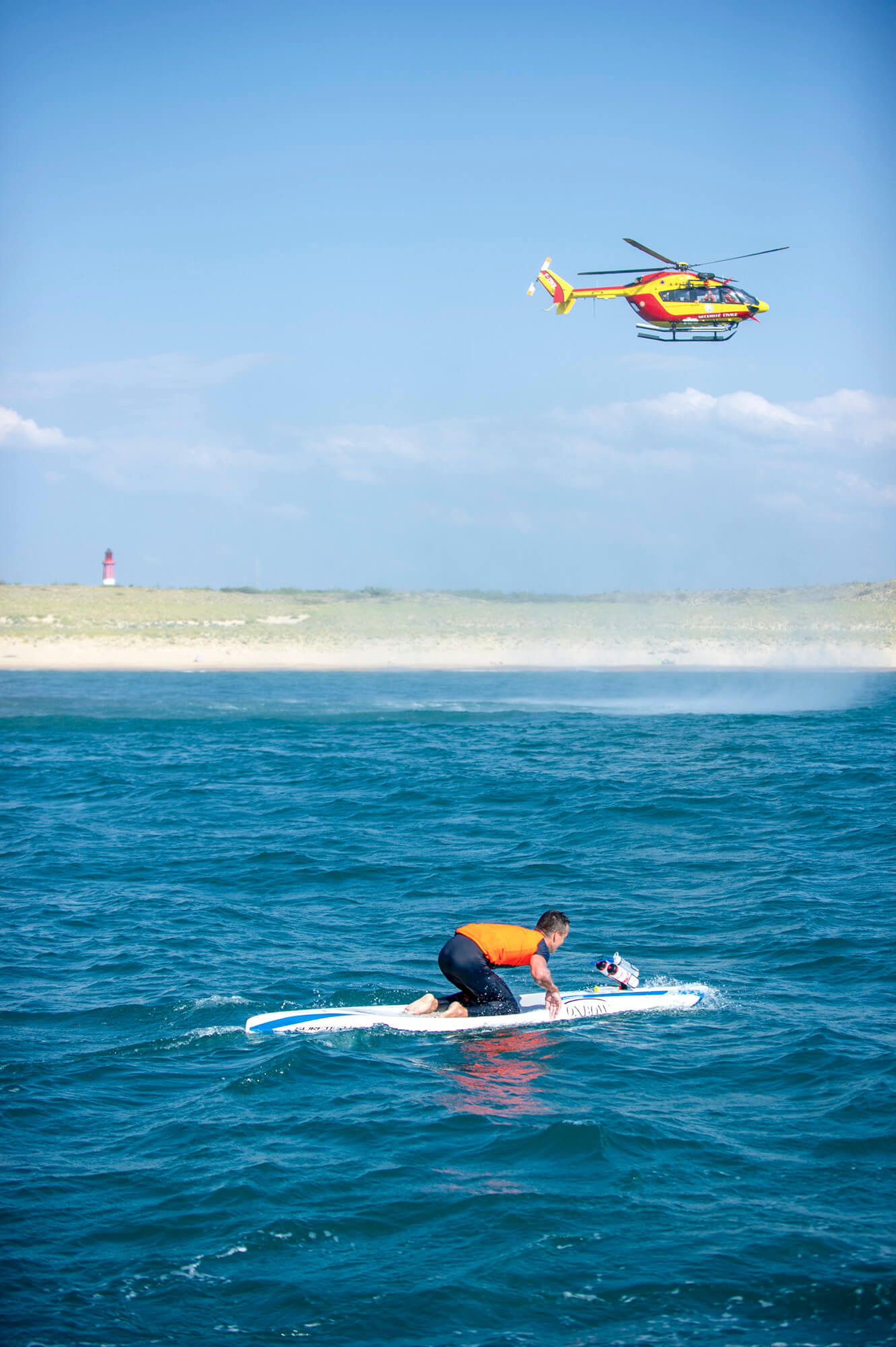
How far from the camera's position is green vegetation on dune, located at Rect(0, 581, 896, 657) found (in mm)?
74625

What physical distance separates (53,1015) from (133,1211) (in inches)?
167

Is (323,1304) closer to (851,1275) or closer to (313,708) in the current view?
(851,1275)

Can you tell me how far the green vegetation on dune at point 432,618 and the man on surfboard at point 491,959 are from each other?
59320 millimetres

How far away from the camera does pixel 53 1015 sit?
11.8 meters

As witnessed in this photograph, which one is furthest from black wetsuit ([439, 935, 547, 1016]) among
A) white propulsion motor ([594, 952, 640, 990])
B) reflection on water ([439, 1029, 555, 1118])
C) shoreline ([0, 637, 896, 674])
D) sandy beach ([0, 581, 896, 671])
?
sandy beach ([0, 581, 896, 671])

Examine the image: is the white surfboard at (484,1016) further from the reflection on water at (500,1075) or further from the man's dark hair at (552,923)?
the man's dark hair at (552,923)

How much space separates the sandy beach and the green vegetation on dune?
9.3 inches

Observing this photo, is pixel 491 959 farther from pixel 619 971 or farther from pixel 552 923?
pixel 619 971

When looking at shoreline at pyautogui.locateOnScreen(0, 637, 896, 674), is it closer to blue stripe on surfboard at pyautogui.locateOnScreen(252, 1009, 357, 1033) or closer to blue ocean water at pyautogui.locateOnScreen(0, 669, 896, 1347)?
blue ocean water at pyautogui.locateOnScreen(0, 669, 896, 1347)

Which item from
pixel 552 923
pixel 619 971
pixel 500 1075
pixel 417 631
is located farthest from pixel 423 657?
pixel 500 1075

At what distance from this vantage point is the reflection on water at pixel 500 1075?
9.66 metres

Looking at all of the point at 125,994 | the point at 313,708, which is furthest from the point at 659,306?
the point at 125,994

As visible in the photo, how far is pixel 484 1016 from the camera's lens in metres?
11.4

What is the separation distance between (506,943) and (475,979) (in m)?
0.49
